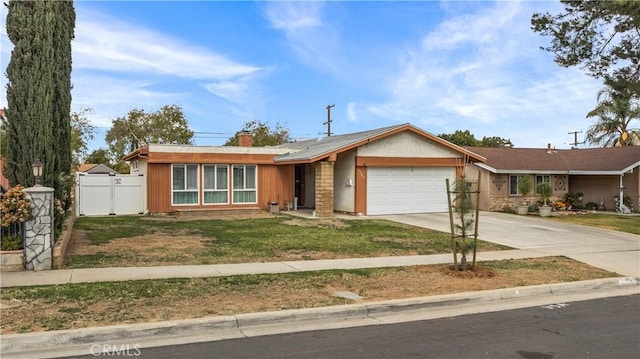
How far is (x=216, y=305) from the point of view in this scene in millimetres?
6965

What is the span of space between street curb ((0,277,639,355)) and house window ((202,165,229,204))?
16.8 metres

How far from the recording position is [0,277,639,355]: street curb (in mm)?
5473

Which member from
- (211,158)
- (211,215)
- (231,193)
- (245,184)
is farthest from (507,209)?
(211,158)

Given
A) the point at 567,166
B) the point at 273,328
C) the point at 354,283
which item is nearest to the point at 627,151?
the point at 567,166

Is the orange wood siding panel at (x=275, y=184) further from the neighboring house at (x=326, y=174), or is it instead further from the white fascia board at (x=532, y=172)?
the white fascia board at (x=532, y=172)

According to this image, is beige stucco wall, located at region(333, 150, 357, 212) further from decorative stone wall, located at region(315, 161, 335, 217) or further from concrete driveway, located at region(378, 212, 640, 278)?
concrete driveway, located at region(378, 212, 640, 278)

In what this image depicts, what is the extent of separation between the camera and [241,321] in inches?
250

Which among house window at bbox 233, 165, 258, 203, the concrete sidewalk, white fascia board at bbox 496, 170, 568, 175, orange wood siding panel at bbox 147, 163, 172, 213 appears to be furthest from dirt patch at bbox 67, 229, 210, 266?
white fascia board at bbox 496, 170, 568, 175

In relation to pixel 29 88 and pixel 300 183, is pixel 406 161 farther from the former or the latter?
pixel 29 88

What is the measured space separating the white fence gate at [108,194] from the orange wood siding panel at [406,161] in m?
10.1

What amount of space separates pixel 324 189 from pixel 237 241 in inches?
314

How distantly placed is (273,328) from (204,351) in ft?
3.86

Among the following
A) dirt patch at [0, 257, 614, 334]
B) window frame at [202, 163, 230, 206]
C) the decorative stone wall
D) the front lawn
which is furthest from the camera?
window frame at [202, 163, 230, 206]

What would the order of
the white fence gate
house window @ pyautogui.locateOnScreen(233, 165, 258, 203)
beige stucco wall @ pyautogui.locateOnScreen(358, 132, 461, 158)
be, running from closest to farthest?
the white fence gate, beige stucco wall @ pyautogui.locateOnScreen(358, 132, 461, 158), house window @ pyautogui.locateOnScreen(233, 165, 258, 203)
